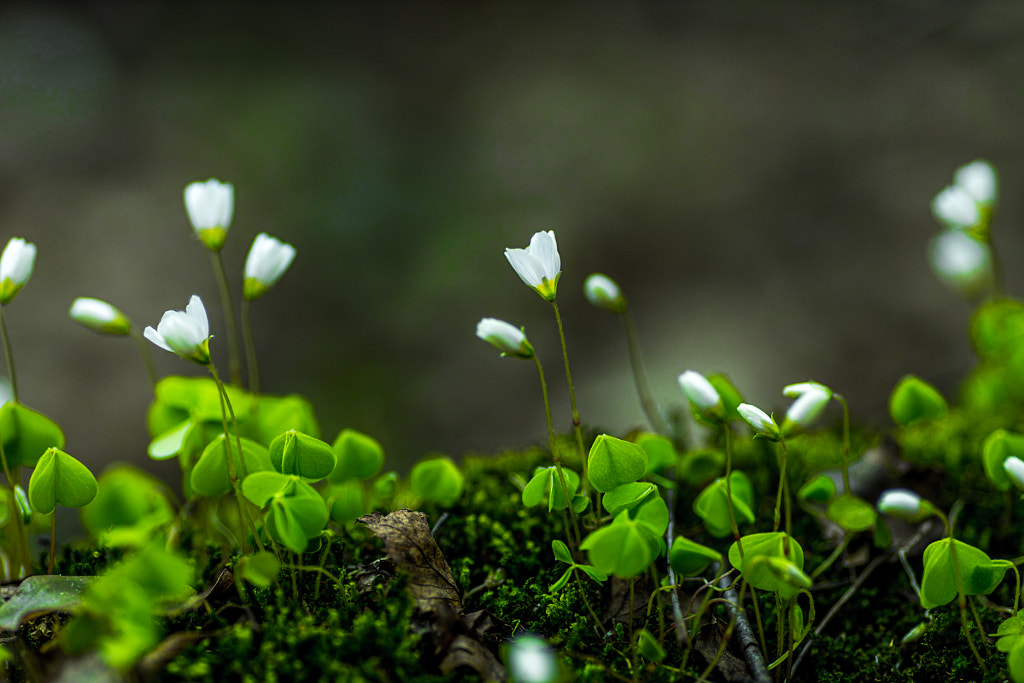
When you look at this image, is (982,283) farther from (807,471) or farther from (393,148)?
(393,148)

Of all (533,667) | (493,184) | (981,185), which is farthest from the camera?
(493,184)

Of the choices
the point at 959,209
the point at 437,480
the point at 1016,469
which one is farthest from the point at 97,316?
the point at 959,209

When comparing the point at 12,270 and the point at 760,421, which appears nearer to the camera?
the point at 760,421

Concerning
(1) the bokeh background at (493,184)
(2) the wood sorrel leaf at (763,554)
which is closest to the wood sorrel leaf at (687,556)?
(2) the wood sorrel leaf at (763,554)

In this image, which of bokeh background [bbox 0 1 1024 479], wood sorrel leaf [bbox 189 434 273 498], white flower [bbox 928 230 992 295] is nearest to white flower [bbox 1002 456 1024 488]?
wood sorrel leaf [bbox 189 434 273 498]

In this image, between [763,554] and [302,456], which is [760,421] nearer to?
[763,554]

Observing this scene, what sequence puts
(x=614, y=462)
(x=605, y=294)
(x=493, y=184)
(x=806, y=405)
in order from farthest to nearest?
(x=493, y=184) → (x=605, y=294) → (x=806, y=405) → (x=614, y=462)
